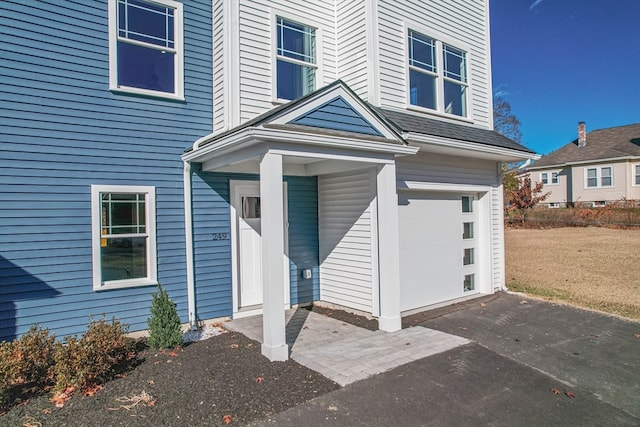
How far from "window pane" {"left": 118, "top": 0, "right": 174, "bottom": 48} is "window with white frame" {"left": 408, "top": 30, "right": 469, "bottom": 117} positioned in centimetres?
458

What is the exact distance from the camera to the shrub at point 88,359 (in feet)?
13.8

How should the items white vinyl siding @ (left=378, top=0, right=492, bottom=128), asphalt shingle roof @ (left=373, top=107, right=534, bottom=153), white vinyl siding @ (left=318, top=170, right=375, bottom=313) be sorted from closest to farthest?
asphalt shingle roof @ (left=373, top=107, right=534, bottom=153) < white vinyl siding @ (left=318, top=170, right=375, bottom=313) < white vinyl siding @ (left=378, top=0, right=492, bottom=128)

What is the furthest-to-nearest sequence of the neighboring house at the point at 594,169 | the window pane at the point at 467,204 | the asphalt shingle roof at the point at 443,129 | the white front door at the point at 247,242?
1. the neighboring house at the point at 594,169
2. the window pane at the point at 467,204
3. the white front door at the point at 247,242
4. the asphalt shingle roof at the point at 443,129

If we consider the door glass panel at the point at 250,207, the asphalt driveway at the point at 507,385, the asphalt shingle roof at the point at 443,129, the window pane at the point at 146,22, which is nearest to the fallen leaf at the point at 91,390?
the asphalt driveway at the point at 507,385

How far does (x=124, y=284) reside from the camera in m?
5.95

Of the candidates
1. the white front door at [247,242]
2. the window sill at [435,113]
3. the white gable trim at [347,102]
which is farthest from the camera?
the window sill at [435,113]

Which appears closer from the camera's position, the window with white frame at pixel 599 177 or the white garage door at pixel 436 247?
the white garage door at pixel 436 247

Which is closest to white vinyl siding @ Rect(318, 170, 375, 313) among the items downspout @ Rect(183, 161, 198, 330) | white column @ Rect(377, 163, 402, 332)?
white column @ Rect(377, 163, 402, 332)

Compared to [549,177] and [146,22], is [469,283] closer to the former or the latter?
[146,22]

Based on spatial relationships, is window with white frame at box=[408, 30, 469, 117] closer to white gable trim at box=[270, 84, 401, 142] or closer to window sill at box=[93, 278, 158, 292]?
white gable trim at box=[270, 84, 401, 142]

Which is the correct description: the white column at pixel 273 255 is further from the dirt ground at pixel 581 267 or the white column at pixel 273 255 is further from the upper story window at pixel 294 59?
the dirt ground at pixel 581 267

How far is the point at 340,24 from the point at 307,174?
3111 mm

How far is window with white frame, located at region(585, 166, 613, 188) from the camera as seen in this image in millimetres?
25484

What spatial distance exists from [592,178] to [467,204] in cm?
2354
